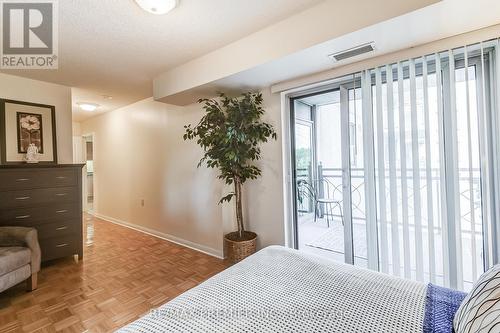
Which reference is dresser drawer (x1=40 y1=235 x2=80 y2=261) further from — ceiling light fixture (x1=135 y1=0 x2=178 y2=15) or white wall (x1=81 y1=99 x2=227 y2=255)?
ceiling light fixture (x1=135 y1=0 x2=178 y2=15)

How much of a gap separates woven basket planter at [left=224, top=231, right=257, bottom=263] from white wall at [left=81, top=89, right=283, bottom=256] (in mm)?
183

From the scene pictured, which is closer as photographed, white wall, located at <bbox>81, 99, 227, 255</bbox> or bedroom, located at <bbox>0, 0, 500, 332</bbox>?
bedroom, located at <bbox>0, 0, 500, 332</bbox>

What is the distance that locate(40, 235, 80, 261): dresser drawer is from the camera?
2686 mm

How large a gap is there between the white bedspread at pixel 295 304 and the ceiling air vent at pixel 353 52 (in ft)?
5.08

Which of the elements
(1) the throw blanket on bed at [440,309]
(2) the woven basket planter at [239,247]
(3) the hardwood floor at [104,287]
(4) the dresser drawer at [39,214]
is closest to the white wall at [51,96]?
(4) the dresser drawer at [39,214]

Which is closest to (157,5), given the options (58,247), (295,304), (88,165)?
(295,304)

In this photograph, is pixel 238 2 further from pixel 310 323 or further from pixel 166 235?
pixel 166 235

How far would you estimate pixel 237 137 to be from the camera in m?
2.47

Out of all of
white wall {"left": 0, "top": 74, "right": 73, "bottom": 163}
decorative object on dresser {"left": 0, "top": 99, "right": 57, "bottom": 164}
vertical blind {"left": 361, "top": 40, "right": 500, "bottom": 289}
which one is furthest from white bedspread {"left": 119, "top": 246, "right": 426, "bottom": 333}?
white wall {"left": 0, "top": 74, "right": 73, "bottom": 163}

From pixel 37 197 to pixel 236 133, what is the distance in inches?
92.7

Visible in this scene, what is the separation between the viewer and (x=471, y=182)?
1.68 m

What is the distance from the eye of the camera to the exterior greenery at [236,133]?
2508mm

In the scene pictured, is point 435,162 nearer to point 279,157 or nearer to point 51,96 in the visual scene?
point 279,157

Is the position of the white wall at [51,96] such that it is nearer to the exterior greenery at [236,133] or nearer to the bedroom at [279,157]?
the bedroom at [279,157]
